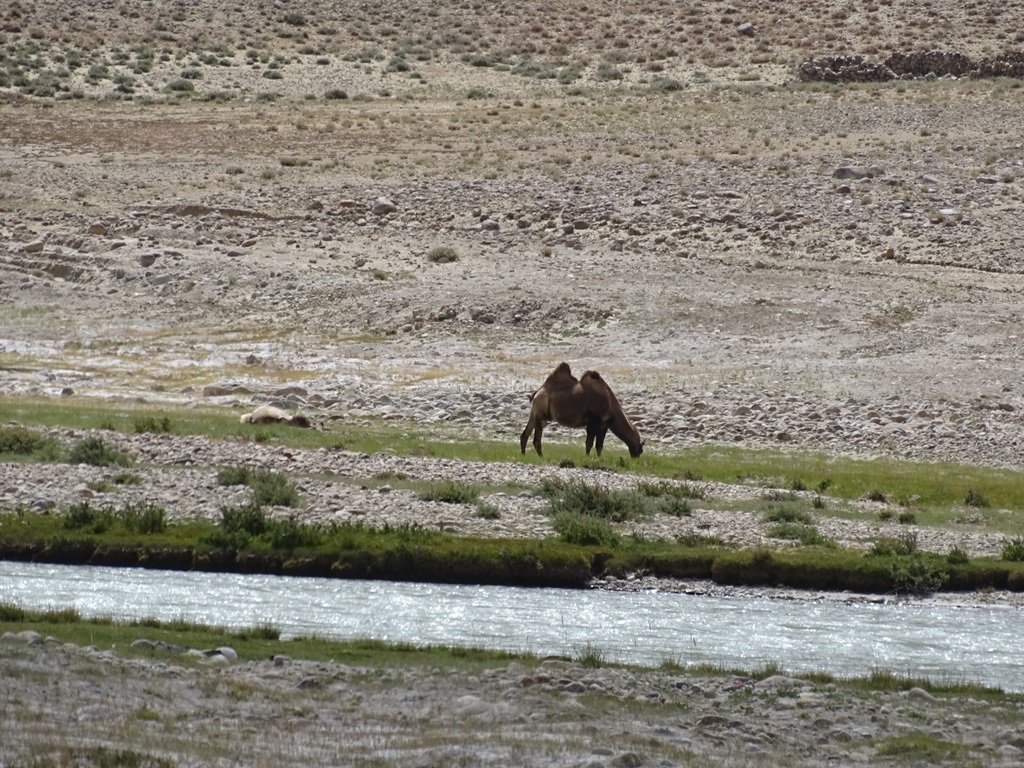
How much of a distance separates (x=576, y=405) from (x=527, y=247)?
23.2m

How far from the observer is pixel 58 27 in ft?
272

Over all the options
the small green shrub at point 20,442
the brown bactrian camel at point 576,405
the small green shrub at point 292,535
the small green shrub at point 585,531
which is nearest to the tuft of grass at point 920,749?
the small green shrub at point 585,531

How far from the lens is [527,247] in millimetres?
50406

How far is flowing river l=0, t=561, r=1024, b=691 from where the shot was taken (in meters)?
18.5

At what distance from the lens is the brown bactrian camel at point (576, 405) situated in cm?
2769

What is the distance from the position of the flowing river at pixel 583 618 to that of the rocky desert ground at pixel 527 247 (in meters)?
2.87

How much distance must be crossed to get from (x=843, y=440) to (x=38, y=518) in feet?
53.6

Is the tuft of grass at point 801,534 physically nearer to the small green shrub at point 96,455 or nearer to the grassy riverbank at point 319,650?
the grassy riverbank at point 319,650

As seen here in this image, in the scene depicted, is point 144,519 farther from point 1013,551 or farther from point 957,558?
point 1013,551

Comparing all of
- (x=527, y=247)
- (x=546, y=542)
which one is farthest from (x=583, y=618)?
(x=527, y=247)

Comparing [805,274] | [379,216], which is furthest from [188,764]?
[379,216]

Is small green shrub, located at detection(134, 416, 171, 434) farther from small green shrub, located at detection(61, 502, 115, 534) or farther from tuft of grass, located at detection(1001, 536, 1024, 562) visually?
tuft of grass, located at detection(1001, 536, 1024, 562)

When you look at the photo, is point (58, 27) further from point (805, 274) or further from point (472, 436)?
point (472, 436)

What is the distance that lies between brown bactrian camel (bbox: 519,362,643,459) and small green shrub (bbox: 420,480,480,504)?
2.58 metres
